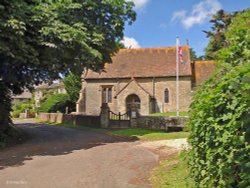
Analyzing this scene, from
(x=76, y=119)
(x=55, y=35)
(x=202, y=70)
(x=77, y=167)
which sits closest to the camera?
(x=77, y=167)

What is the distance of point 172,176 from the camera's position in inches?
381

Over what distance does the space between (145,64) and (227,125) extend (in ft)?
146

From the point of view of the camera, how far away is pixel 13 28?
15203 mm

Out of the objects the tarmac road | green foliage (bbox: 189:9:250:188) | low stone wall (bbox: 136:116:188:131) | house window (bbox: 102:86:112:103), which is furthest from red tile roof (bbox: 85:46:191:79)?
green foliage (bbox: 189:9:250:188)

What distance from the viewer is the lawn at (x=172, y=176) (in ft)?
27.3

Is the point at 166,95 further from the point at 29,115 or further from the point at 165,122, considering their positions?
the point at 29,115

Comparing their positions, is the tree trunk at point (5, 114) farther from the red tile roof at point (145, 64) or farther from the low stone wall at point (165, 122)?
the red tile roof at point (145, 64)

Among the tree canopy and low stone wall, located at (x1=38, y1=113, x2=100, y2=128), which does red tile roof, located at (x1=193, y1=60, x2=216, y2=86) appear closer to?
low stone wall, located at (x1=38, y1=113, x2=100, y2=128)

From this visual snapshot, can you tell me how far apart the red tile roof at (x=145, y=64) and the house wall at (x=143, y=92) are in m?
0.73

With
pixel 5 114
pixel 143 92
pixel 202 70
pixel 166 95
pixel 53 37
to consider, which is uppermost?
pixel 202 70

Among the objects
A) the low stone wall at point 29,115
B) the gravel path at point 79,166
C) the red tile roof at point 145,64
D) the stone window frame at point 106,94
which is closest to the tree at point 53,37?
the gravel path at point 79,166

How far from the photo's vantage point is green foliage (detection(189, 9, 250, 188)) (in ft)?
13.0

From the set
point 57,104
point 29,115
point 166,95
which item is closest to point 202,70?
point 166,95

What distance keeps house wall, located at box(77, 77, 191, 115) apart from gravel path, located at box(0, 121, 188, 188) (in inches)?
1117
